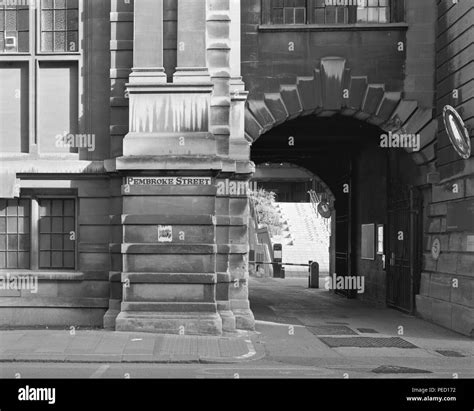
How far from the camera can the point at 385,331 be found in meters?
15.1

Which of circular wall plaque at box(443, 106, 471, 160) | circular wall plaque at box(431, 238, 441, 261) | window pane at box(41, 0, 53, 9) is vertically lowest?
circular wall plaque at box(431, 238, 441, 261)

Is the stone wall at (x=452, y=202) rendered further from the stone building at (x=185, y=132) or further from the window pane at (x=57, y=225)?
the window pane at (x=57, y=225)

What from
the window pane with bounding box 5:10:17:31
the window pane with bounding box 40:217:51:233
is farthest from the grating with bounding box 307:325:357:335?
the window pane with bounding box 5:10:17:31

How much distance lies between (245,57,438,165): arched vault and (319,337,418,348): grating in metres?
4.87

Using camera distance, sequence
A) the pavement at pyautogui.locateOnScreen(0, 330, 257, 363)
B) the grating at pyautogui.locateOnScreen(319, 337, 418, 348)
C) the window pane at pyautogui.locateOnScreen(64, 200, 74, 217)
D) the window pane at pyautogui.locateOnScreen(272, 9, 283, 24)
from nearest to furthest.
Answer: the pavement at pyautogui.locateOnScreen(0, 330, 257, 363) → the grating at pyautogui.locateOnScreen(319, 337, 418, 348) → the window pane at pyautogui.locateOnScreen(64, 200, 74, 217) → the window pane at pyautogui.locateOnScreen(272, 9, 283, 24)

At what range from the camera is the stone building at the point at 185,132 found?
1395 cm

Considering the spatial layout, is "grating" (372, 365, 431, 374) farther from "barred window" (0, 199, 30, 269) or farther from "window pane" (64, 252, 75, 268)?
"barred window" (0, 199, 30, 269)

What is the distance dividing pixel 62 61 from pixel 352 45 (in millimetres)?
6930

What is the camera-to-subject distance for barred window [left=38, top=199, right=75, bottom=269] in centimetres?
1518

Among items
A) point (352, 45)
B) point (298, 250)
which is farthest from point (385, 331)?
point (298, 250)

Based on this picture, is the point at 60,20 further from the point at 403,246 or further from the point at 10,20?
the point at 403,246

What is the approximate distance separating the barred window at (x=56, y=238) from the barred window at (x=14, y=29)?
359 cm

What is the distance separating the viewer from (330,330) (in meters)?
15.4

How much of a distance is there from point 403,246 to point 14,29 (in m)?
11.4
